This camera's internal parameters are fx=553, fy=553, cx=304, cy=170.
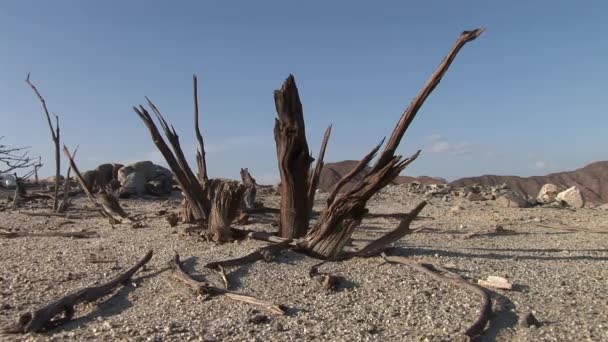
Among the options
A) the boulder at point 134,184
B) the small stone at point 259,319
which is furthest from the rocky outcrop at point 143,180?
the small stone at point 259,319

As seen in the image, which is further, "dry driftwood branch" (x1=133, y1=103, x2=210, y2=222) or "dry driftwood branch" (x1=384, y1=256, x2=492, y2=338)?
"dry driftwood branch" (x1=133, y1=103, x2=210, y2=222)

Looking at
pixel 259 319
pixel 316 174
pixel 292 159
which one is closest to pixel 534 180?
pixel 316 174

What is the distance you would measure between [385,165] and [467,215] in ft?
16.2

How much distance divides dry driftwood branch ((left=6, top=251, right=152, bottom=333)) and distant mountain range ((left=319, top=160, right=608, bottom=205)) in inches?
456

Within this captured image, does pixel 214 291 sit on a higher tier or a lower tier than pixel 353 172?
lower

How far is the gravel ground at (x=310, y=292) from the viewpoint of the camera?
3.07 metres

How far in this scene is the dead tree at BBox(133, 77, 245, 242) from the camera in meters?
5.18

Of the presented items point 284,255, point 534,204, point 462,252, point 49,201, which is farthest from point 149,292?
point 534,204

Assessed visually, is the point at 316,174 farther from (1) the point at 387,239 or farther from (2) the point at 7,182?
(2) the point at 7,182

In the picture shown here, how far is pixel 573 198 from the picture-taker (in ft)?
36.2

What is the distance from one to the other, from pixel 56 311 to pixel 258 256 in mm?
1609

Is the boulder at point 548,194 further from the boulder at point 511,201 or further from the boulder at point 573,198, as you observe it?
the boulder at point 511,201

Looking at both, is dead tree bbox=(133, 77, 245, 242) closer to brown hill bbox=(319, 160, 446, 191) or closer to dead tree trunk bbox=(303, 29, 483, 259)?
dead tree trunk bbox=(303, 29, 483, 259)

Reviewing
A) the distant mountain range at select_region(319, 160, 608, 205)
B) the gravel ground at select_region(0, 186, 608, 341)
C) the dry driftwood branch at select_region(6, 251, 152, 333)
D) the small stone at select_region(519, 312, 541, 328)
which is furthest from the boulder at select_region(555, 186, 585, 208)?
the dry driftwood branch at select_region(6, 251, 152, 333)
